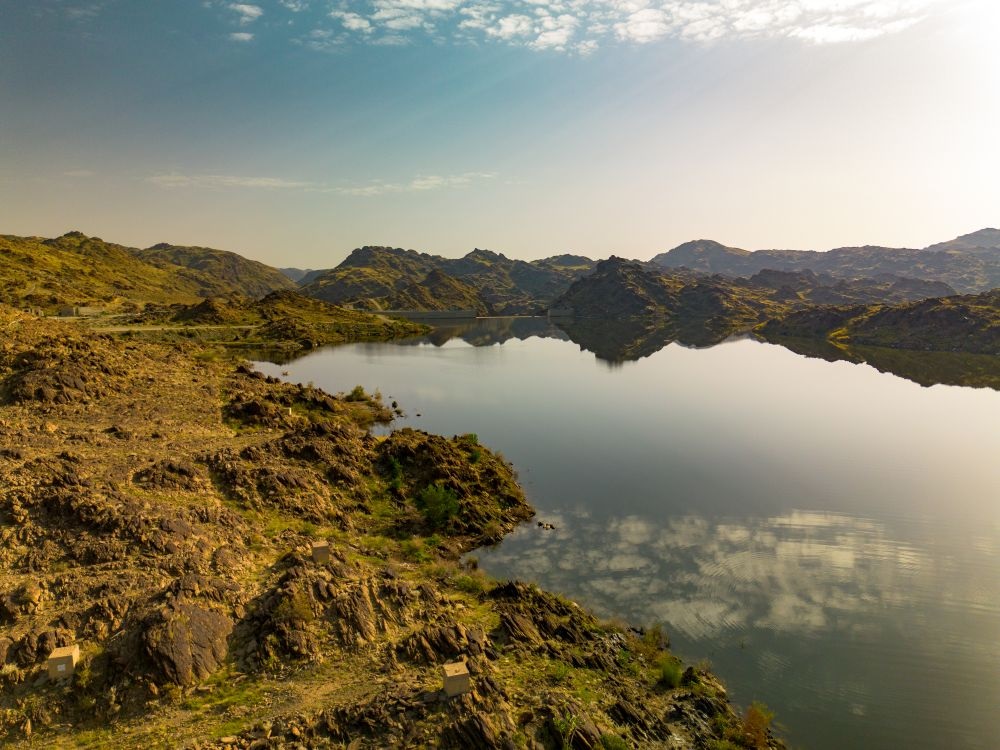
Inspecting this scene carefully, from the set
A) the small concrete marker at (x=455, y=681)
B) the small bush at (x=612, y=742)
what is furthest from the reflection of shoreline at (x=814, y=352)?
the small concrete marker at (x=455, y=681)

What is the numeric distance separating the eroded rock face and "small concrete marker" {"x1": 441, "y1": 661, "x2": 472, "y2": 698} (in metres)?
7.83

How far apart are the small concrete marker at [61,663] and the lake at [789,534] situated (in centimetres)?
1899

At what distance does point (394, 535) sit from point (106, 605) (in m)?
15.9

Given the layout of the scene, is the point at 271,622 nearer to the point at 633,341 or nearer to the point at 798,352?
the point at 798,352

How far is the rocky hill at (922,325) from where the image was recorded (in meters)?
141

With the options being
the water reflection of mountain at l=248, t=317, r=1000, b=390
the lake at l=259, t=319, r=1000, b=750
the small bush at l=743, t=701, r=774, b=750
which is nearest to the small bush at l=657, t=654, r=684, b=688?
the lake at l=259, t=319, r=1000, b=750

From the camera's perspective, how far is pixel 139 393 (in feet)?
148

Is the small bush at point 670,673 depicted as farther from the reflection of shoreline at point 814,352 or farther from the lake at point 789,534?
the reflection of shoreline at point 814,352

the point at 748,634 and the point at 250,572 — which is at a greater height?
the point at 250,572

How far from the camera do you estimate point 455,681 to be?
1691 cm

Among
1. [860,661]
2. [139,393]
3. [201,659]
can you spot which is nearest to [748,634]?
[860,661]

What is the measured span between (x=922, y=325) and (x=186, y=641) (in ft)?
637

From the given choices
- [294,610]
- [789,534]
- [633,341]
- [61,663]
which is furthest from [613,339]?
[61,663]

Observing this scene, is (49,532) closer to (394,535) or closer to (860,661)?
(394,535)
